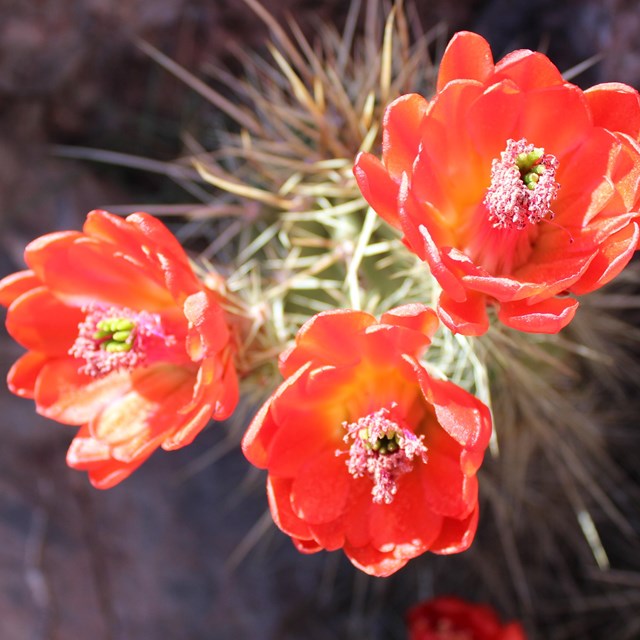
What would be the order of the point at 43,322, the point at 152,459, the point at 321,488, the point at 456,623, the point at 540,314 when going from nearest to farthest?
the point at 540,314 → the point at 321,488 → the point at 43,322 → the point at 456,623 → the point at 152,459

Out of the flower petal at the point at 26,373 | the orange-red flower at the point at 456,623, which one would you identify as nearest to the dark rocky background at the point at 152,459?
the orange-red flower at the point at 456,623

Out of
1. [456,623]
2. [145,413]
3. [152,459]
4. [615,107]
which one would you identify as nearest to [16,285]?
[145,413]

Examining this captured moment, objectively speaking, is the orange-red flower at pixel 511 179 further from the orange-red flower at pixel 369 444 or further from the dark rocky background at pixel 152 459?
the dark rocky background at pixel 152 459

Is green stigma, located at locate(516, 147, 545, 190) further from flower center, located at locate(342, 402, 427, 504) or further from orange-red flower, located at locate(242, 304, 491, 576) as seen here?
flower center, located at locate(342, 402, 427, 504)

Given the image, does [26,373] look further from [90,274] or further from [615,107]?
[615,107]

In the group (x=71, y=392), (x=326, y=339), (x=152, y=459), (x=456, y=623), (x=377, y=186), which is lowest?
(x=456, y=623)

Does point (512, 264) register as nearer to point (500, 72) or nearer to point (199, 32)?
point (500, 72)

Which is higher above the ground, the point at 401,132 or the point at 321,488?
the point at 401,132
